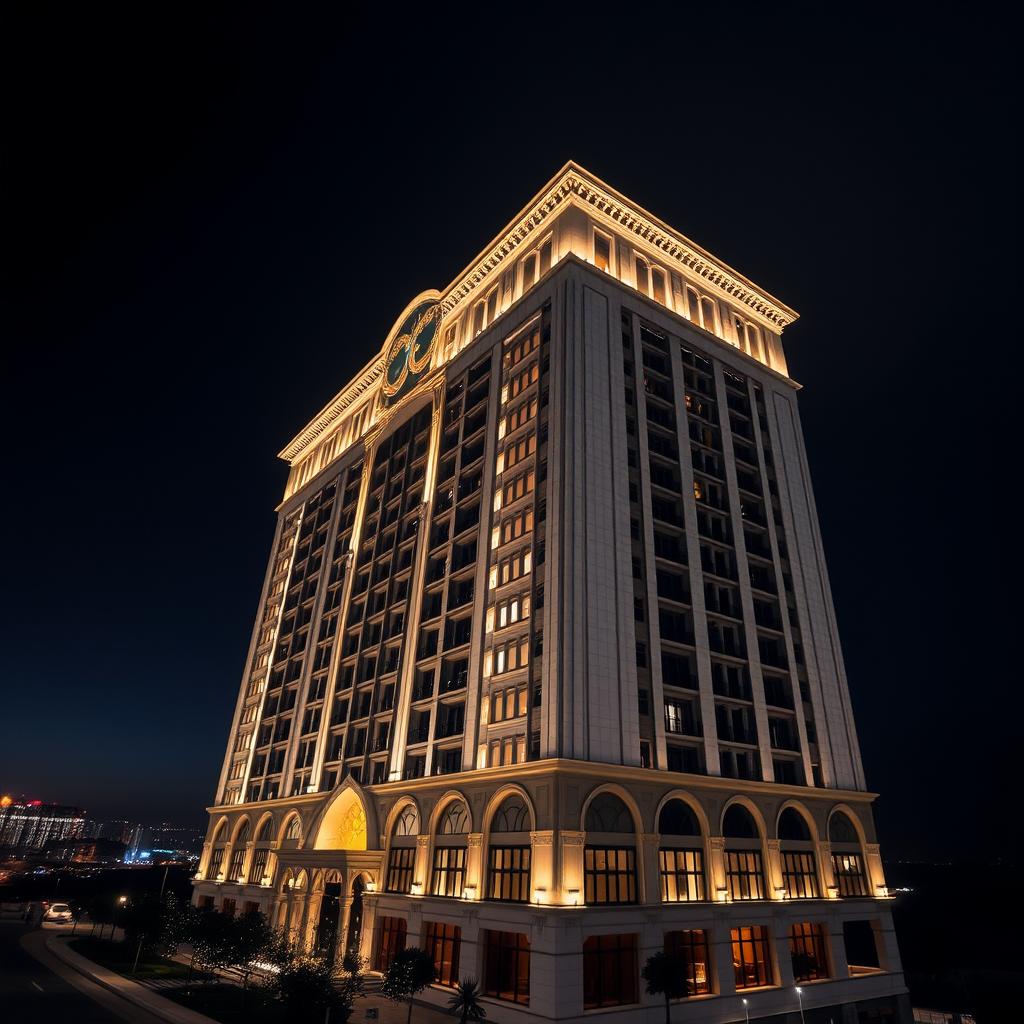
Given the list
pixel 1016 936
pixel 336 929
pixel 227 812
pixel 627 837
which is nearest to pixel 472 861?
pixel 627 837

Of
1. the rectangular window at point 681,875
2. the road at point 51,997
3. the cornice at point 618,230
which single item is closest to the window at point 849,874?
the rectangular window at point 681,875

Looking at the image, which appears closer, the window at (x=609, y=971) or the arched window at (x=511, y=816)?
the window at (x=609, y=971)

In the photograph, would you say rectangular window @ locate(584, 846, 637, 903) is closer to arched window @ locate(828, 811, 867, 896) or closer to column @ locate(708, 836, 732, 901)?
column @ locate(708, 836, 732, 901)

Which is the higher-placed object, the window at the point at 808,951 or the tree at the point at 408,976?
the window at the point at 808,951

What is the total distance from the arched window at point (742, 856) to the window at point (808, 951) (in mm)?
3857

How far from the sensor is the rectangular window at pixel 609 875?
131ft

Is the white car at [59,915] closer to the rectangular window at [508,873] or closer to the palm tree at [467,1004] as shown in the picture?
the rectangular window at [508,873]

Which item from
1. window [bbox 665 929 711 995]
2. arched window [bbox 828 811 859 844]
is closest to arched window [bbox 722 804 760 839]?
window [bbox 665 929 711 995]

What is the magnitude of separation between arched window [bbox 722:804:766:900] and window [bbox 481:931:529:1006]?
1465 centimetres

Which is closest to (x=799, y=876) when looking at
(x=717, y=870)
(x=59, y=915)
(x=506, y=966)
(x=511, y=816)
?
(x=717, y=870)

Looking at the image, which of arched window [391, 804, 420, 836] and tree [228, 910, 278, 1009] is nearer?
tree [228, 910, 278, 1009]

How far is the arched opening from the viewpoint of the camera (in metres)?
60.8

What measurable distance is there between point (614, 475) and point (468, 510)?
15.3 meters

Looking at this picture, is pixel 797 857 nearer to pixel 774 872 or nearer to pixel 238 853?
pixel 774 872
